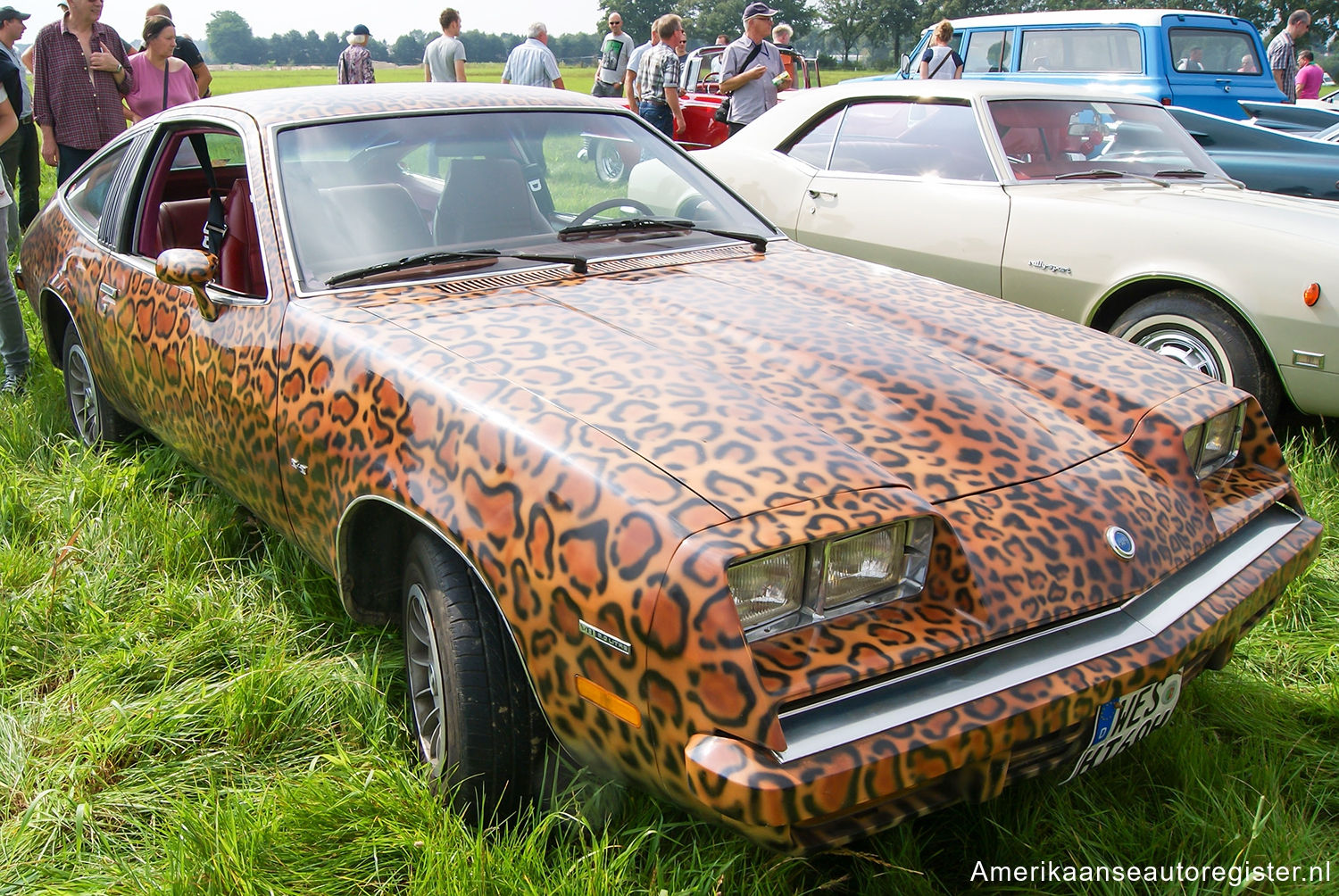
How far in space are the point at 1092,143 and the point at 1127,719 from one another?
3737 millimetres

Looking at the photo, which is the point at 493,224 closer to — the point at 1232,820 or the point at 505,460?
the point at 505,460

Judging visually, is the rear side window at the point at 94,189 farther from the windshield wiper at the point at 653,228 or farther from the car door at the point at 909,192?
the car door at the point at 909,192

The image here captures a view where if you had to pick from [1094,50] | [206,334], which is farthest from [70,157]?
[1094,50]

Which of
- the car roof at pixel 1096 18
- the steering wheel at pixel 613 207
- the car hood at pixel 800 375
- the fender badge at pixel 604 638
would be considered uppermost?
the car roof at pixel 1096 18

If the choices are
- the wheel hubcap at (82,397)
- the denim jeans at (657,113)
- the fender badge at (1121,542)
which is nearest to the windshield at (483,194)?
the fender badge at (1121,542)

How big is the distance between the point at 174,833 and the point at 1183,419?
219 centimetres

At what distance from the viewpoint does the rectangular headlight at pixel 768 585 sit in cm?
160

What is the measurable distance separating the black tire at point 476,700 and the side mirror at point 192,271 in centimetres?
Result: 110

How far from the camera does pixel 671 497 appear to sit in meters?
1.65

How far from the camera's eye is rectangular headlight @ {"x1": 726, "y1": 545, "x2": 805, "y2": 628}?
1.60m

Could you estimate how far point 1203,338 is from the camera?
3.93 meters

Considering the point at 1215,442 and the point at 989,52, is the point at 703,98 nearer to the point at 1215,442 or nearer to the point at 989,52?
the point at 989,52

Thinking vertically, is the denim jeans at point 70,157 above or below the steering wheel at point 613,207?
above

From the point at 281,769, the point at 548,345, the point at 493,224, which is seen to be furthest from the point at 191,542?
the point at 548,345
